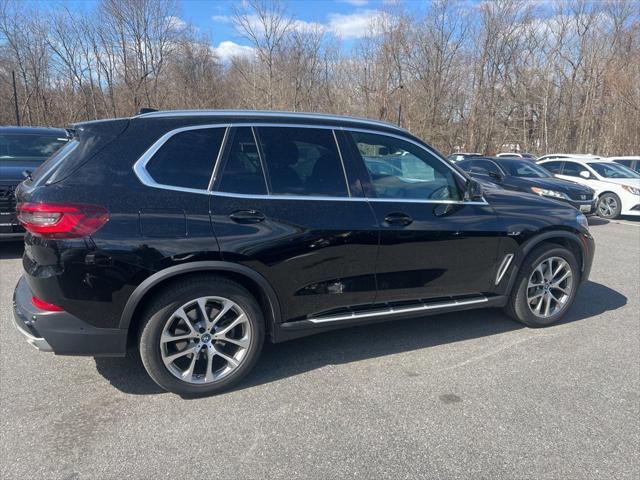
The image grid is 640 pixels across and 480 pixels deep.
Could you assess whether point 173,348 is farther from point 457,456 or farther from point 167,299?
point 457,456

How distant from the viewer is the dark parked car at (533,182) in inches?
408

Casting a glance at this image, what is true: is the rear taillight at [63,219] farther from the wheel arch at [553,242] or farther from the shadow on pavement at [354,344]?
the wheel arch at [553,242]

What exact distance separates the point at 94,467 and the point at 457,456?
2.00m

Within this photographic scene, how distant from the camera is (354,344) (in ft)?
12.5

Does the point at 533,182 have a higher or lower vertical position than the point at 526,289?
higher

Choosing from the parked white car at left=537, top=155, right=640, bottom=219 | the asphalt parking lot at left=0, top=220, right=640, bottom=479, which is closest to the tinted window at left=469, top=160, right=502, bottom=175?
the parked white car at left=537, top=155, right=640, bottom=219

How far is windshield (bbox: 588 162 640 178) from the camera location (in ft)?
41.1

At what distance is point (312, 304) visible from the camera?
322 centimetres

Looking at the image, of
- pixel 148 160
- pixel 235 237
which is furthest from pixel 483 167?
pixel 148 160

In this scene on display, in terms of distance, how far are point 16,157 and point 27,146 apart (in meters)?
0.35

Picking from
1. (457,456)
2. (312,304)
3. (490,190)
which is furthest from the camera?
(490,190)

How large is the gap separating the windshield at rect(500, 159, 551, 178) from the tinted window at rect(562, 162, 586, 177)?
214 centimetres

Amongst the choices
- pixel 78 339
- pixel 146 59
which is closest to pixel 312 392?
pixel 78 339

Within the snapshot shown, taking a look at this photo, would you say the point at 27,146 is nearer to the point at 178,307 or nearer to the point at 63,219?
the point at 63,219
